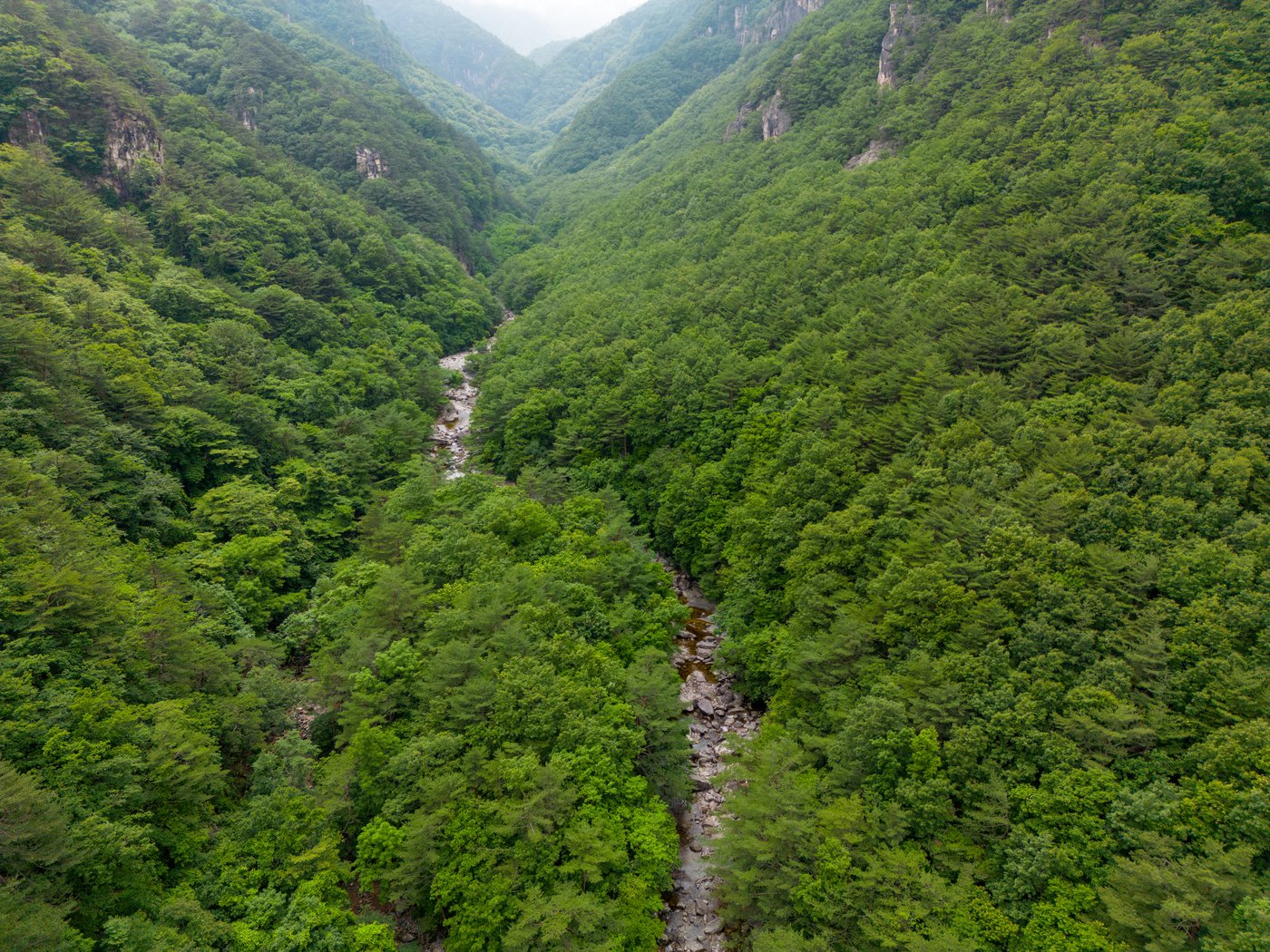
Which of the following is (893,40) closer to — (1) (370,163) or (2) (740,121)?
(2) (740,121)

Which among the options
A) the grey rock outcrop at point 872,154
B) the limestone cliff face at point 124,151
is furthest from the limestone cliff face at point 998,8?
the limestone cliff face at point 124,151

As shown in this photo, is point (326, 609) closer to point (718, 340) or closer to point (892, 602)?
point (892, 602)

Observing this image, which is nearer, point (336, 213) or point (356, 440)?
point (356, 440)

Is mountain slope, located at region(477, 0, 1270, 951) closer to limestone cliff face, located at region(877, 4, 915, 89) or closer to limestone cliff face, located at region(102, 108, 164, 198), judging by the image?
limestone cliff face, located at region(877, 4, 915, 89)

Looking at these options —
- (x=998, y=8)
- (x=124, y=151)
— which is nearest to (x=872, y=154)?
(x=998, y=8)

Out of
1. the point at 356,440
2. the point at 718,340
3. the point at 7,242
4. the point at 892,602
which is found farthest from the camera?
the point at 718,340

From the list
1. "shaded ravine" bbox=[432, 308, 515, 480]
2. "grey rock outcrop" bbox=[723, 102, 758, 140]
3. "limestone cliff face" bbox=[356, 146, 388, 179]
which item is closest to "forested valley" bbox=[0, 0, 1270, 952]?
"shaded ravine" bbox=[432, 308, 515, 480]

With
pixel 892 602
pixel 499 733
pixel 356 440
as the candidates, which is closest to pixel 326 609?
pixel 499 733
